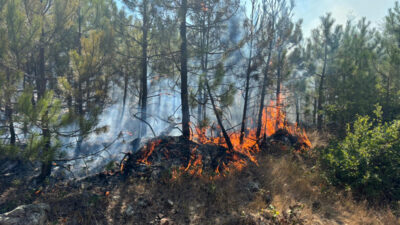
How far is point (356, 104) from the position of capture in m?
7.93

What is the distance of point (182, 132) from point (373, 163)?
189 inches

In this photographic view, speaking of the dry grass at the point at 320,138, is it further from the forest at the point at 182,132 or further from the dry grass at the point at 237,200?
the dry grass at the point at 237,200

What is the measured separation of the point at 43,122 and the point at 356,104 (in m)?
9.16

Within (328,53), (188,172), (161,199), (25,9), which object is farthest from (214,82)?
(328,53)

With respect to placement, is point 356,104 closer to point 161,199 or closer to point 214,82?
point 214,82

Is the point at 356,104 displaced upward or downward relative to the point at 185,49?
downward

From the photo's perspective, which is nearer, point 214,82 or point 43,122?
point 43,122

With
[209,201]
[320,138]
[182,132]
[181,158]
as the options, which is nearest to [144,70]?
[182,132]

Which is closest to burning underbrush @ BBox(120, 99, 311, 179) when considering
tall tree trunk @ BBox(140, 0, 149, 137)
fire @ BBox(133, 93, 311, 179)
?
fire @ BBox(133, 93, 311, 179)

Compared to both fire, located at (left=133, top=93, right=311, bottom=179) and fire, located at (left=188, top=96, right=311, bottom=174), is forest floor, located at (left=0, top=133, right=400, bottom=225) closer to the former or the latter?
fire, located at (left=133, top=93, right=311, bottom=179)

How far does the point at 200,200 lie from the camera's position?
492cm

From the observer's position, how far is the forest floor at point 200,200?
426 centimetres

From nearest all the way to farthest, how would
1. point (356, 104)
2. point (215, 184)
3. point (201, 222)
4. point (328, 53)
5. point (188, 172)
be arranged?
1. point (201, 222)
2. point (215, 184)
3. point (188, 172)
4. point (356, 104)
5. point (328, 53)

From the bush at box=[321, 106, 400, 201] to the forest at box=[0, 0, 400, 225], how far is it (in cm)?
3
